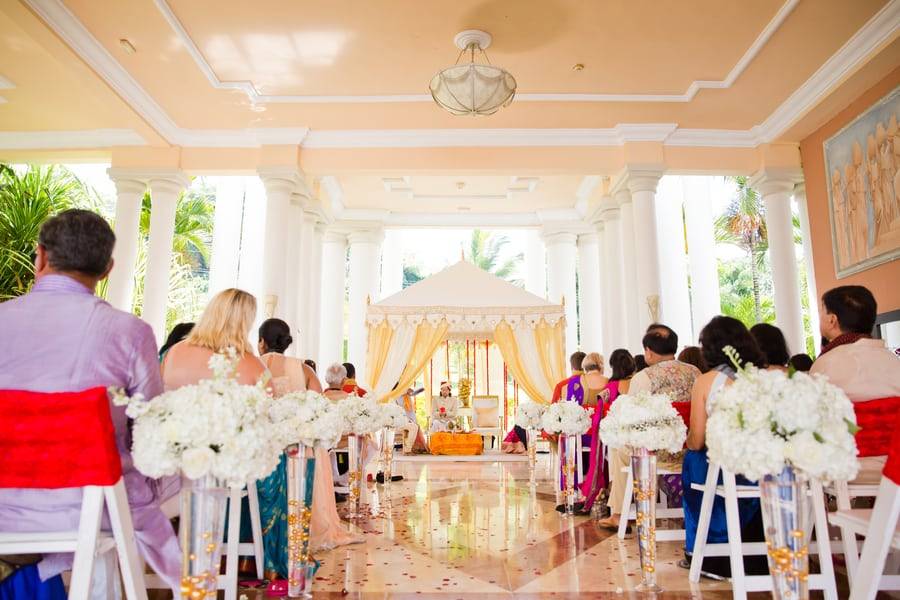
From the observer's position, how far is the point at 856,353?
2.81 meters

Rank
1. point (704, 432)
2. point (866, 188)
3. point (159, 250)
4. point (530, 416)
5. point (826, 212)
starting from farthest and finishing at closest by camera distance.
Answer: point (159, 250)
point (826, 212)
point (530, 416)
point (866, 188)
point (704, 432)

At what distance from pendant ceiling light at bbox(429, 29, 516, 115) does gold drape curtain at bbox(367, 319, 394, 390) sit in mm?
4060

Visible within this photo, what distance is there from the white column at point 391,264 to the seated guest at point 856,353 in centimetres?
1144

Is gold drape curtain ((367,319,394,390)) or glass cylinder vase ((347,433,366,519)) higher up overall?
gold drape curtain ((367,319,394,390))

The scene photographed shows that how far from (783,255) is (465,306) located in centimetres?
443

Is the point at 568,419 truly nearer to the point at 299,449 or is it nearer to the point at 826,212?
the point at 299,449

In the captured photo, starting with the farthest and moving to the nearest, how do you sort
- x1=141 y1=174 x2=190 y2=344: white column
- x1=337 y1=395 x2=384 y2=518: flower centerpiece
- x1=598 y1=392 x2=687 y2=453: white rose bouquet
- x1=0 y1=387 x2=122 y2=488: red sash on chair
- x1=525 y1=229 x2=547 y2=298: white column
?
1. x1=525 y1=229 x2=547 y2=298: white column
2. x1=141 y1=174 x2=190 y2=344: white column
3. x1=337 y1=395 x2=384 y2=518: flower centerpiece
4. x1=598 y1=392 x2=687 y2=453: white rose bouquet
5. x1=0 y1=387 x2=122 y2=488: red sash on chair

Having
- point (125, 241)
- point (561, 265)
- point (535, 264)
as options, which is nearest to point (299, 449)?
point (125, 241)

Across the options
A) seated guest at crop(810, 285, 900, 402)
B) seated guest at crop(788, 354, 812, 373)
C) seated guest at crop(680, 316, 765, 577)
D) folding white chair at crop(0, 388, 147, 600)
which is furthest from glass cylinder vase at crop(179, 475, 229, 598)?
seated guest at crop(788, 354, 812, 373)

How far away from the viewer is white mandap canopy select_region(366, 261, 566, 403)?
8750 mm

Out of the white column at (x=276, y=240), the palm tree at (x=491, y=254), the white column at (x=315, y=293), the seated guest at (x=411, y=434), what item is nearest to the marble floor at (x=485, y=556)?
the white column at (x=276, y=240)

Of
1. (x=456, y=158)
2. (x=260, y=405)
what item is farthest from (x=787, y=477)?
(x=456, y=158)

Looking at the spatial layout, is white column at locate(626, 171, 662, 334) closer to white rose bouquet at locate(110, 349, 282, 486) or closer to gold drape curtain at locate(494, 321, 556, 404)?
gold drape curtain at locate(494, 321, 556, 404)

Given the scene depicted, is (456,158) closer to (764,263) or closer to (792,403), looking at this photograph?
(792,403)
